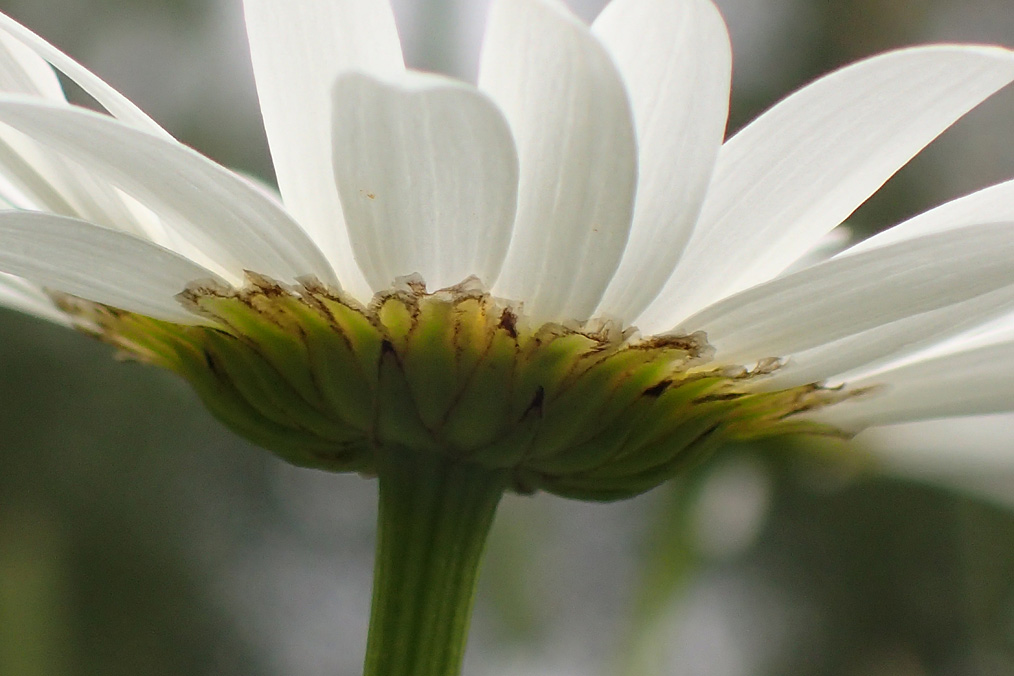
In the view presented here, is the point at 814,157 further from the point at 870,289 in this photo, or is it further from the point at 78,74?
the point at 78,74

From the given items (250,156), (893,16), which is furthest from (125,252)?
(893,16)

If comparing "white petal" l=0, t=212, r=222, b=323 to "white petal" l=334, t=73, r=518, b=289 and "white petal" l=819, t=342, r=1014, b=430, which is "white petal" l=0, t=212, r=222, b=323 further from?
"white petal" l=819, t=342, r=1014, b=430

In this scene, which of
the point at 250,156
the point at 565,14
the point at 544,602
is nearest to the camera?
the point at 565,14

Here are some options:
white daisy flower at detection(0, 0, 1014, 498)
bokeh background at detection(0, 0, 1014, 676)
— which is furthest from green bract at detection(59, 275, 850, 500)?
bokeh background at detection(0, 0, 1014, 676)

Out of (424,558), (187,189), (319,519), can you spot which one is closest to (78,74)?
(187,189)

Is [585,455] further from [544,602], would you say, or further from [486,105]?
[544,602]
